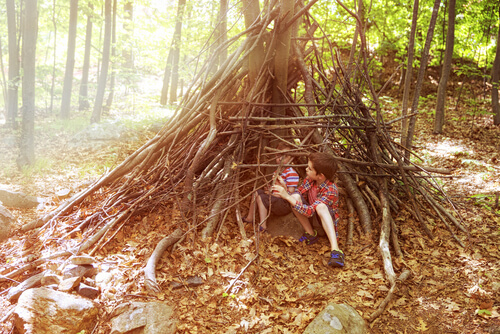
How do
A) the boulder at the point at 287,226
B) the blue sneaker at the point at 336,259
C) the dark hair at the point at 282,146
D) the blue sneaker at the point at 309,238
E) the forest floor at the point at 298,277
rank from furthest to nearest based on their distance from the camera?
the dark hair at the point at 282,146 < the boulder at the point at 287,226 < the blue sneaker at the point at 309,238 < the blue sneaker at the point at 336,259 < the forest floor at the point at 298,277

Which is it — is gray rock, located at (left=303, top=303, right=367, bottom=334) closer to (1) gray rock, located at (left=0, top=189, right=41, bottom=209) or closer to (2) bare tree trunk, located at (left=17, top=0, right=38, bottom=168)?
(1) gray rock, located at (left=0, top=189, right=41, bottom=209)

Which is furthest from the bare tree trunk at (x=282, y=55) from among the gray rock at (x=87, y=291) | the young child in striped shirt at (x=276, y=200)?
the gray rock at (x=87, y=291)

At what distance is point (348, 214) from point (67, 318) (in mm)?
3297

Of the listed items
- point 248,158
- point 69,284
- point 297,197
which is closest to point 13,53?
point 248,158

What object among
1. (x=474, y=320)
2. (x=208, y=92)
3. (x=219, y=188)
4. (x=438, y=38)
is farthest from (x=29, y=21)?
(x=438, y=38)

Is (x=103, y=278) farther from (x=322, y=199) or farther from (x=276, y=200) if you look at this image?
(x=322, y=199)

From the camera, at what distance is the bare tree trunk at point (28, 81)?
7.34 m

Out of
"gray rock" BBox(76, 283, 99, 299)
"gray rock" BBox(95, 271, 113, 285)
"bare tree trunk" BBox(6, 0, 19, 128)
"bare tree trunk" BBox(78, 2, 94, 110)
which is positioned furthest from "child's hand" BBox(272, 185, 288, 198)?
"bare tree trunk" BBox(78, 2, 94, 110)

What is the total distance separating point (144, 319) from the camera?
2617 mm

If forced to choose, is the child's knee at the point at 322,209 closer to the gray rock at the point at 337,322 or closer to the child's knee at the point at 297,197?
the child's knee at the point at 297,197

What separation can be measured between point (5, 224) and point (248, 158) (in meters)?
3.39

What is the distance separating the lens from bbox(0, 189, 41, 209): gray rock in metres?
5.14

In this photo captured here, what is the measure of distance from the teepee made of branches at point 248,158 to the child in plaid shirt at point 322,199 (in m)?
0.41

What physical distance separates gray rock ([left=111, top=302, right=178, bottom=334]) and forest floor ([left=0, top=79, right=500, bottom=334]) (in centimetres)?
9
